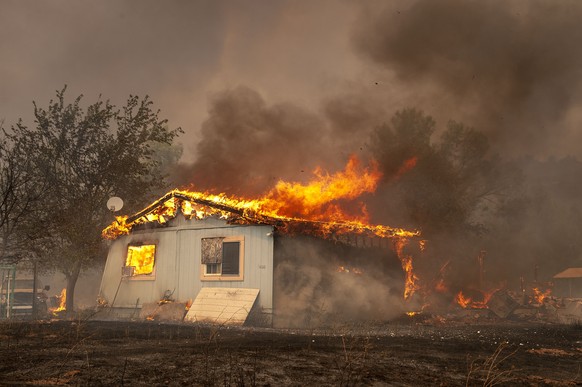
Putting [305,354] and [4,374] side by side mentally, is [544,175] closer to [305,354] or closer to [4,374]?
[305,354]

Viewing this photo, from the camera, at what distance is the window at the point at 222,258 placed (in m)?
18.1

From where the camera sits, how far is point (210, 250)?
62.3 ft

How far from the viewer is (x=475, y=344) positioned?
11.6m

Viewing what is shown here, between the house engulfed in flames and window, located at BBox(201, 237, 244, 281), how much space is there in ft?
0.12

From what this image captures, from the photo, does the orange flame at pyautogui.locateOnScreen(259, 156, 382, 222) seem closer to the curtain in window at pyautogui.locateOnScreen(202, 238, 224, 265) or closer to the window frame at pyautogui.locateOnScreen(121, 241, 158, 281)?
the curtain in window at pyautogui.locateOnScreen(202, 238, 224, 265)

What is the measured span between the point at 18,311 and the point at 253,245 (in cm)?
1454

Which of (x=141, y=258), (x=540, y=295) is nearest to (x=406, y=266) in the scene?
(x=540, y=295)

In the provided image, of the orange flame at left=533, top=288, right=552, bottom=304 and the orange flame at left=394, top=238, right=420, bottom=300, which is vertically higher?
the orange flame at left=394, top=238, right=420, bottom=300

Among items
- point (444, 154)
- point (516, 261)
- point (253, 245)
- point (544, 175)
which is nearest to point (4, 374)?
point (253, 245)

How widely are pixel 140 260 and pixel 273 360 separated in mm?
14801

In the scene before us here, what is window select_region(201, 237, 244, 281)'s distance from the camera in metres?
18.1

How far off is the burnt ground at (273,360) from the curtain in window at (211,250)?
18.7 ft

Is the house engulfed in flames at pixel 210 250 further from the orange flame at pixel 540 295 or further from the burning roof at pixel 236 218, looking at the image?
the orange flame at pixel 540 295

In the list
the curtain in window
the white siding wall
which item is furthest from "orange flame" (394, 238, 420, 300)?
the curtain in window
